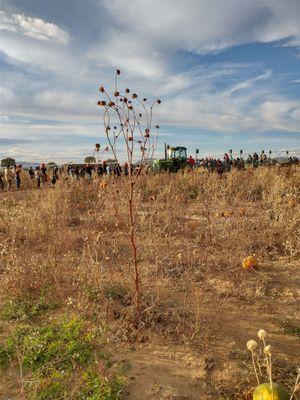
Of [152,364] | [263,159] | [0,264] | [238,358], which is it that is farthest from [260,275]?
[263,159]

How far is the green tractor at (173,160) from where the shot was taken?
25812 mm

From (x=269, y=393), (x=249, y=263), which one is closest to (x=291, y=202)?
(x=249, y=263)

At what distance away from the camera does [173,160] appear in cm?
2653

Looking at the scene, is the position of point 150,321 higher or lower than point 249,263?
lower

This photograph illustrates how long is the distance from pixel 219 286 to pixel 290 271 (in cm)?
126

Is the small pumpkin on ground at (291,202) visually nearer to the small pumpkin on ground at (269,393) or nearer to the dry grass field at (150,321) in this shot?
the dry grass field at (150,321)

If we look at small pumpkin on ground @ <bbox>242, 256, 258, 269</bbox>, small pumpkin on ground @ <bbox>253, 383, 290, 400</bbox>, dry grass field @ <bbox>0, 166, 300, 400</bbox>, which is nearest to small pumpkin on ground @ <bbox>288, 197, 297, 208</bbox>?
dry grass field @ <bbox>0, 166, 300, 400</bbox>

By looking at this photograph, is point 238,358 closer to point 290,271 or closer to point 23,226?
point 290,271

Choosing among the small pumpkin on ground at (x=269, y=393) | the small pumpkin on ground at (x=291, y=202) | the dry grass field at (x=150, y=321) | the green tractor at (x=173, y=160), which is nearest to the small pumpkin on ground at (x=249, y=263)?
the dry grass field at (x=150, y=321)

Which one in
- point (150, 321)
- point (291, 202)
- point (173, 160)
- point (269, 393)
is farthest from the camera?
point (173, 160)

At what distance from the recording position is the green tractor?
25.8m

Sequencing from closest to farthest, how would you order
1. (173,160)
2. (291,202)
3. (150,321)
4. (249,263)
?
(150,321) → (249,263) → (291,202) → (173,160)

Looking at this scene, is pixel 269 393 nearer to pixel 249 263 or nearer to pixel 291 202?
pixel 249 263

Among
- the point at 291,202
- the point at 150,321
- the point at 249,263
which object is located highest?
the point at 291,202
